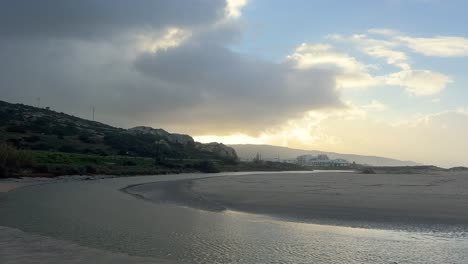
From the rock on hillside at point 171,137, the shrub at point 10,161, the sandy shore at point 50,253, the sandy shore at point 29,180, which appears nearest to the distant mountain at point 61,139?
the rock on hillside at point 171,137

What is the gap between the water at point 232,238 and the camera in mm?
13289

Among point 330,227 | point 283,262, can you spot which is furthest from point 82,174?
point 283,262

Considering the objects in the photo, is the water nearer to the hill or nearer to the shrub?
the shrub

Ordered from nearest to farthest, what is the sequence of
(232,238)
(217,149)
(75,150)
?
1. (232,238)
2. (75,150)
3. (217,149)

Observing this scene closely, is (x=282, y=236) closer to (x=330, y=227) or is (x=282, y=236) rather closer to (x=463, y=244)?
(x=330, y=227)

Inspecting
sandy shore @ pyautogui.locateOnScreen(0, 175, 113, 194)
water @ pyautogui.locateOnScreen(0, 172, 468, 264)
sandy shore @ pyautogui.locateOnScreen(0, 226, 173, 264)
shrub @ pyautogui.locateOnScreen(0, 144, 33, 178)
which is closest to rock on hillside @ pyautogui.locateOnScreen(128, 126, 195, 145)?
sandy shore @ pyautogui.locateOnScreen(0, 175, 113, 194)

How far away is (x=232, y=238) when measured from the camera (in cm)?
1639

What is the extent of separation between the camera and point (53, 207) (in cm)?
2652

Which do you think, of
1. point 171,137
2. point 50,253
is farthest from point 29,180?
point 171,137

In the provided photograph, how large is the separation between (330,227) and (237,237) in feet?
15.3

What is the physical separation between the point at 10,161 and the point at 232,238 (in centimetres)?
4927

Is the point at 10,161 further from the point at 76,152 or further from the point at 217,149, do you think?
the point at 217,149

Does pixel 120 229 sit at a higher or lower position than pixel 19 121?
lower

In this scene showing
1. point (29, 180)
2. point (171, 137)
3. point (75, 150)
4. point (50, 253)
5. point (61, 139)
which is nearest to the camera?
point (50, 253)
